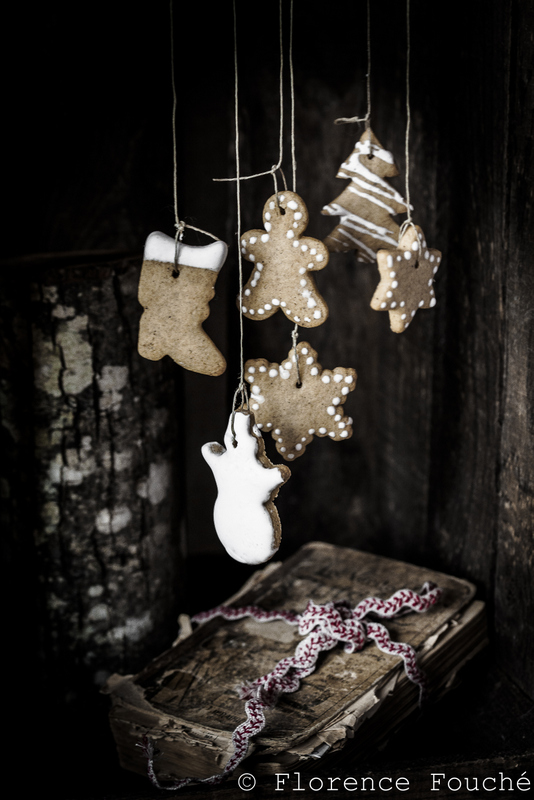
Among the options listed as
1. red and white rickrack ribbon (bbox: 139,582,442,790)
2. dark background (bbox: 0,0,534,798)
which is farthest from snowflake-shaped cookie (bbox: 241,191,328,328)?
red and white rickrack ribbon (bbox: 139,582,442,790)

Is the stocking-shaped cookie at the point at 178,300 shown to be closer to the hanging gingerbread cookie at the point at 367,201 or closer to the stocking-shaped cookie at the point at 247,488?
the stocking-shaped cookie at the point at 247,488

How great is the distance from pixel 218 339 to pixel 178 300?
0.80m

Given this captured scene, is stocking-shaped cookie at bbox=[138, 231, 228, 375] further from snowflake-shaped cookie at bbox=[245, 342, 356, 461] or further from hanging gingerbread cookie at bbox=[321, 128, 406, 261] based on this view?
hanging gingerbread cookie at bbox=[321, 128, 406, 261]

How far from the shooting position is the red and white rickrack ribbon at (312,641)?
106 centimetres

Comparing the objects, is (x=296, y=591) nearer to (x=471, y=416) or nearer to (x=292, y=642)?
(x=292, y=642)

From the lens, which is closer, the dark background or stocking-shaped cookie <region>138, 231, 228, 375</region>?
stocking-shaped cookie <region>138, 231, 228, 375</region>

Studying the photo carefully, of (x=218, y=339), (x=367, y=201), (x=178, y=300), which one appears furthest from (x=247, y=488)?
(x=218, y=339)

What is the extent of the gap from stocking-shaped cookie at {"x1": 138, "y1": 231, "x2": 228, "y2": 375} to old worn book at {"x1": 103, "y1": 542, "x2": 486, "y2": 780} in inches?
18.8

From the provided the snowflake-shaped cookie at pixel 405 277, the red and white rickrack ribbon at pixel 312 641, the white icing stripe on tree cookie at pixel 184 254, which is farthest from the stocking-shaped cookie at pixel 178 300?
the red and white rickrack ribbon at pixel 312 641

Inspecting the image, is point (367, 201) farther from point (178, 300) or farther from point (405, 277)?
point (178, 300)

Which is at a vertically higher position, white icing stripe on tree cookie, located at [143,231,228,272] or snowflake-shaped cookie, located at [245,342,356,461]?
white icing stripe on tree cookie, located at [143,231,228,272]

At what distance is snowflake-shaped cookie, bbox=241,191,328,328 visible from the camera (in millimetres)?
1037

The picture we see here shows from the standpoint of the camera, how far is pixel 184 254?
103 cm

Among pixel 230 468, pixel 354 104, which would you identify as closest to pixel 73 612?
pixel 230 468
